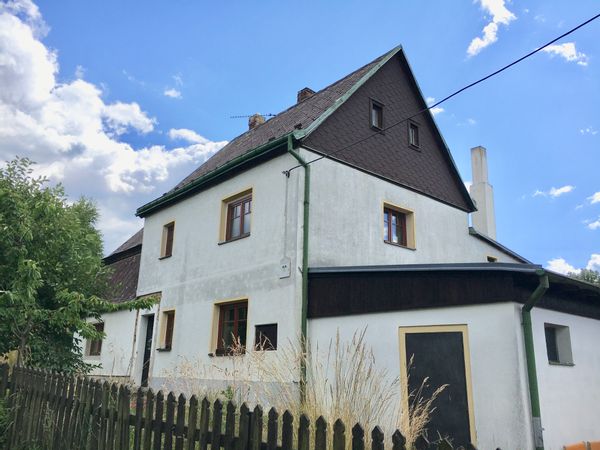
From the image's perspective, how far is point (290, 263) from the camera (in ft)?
34.9

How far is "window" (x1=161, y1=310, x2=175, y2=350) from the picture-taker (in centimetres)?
1435

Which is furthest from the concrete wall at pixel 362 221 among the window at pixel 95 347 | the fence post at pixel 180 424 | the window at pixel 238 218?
the window at pixel 95 347

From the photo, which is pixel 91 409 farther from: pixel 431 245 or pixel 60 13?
pixel 431 245

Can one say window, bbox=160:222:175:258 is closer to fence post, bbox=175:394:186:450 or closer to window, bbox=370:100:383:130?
window, bbox=370:100:383:130

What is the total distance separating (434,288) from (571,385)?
2.68 metres

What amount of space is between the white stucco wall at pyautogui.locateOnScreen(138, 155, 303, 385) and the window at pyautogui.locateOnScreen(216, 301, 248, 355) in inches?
8.1

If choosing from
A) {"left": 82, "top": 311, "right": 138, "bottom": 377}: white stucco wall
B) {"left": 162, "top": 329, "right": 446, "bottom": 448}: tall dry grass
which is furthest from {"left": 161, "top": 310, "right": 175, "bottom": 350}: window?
{"left": 82, "top": 311, "right": 138, "bottom": 377}: white stucco wall

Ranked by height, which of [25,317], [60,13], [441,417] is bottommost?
[441,417]

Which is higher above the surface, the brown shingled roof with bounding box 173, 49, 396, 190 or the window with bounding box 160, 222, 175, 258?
the brown shingled roof with bounding box 173, 49, 396, 190

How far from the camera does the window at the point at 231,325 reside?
11828 millimetres

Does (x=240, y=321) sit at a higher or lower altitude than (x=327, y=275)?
lower

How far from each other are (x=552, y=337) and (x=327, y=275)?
420 centimetres

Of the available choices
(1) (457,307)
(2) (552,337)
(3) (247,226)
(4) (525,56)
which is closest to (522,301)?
(1) (457,307)

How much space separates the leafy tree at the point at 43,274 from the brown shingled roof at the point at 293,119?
18.6ft
